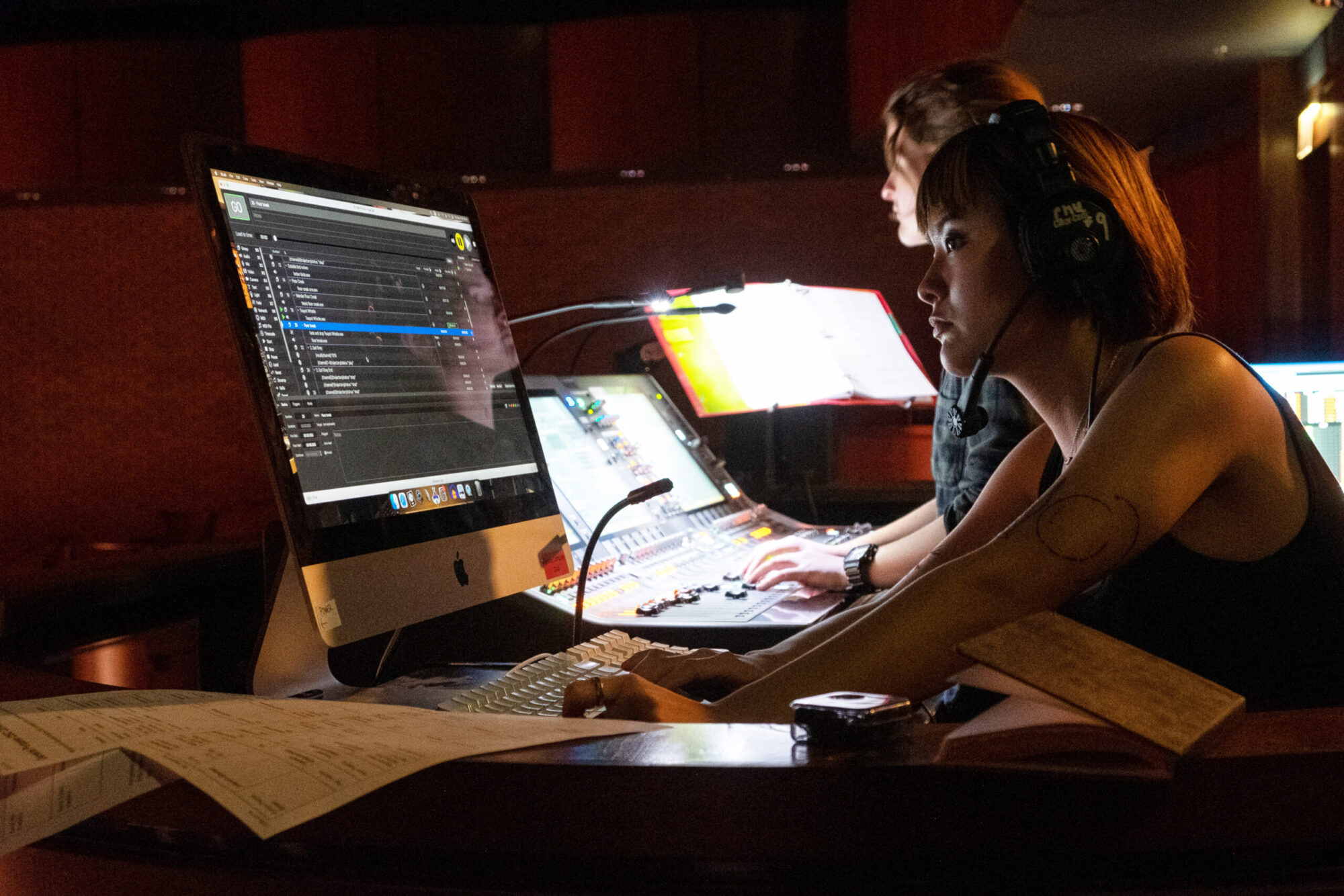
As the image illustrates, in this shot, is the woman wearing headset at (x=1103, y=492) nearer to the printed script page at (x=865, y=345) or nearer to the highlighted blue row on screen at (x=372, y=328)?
the highlighted blue row on screen at (x=372, y=328)

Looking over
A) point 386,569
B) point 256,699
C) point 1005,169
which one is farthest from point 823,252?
point 256,699

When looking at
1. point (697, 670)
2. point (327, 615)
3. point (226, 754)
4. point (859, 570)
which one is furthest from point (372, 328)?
point (859, 570)

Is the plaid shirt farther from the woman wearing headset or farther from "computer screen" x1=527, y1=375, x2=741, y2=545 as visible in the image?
the woman wearing headset

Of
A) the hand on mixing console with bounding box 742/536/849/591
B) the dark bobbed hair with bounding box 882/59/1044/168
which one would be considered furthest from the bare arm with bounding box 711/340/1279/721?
the dark bobbed hair with bounding box 882/59/1044/168

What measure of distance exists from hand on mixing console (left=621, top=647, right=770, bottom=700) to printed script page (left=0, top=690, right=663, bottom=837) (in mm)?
251

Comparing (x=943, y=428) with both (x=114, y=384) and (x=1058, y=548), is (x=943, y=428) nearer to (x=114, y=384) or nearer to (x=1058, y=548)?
(x=1058, y=548)

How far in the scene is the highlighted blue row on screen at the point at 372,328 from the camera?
89 cm

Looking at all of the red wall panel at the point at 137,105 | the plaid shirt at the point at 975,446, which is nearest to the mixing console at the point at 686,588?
the plaid shirt at the point at 975,446

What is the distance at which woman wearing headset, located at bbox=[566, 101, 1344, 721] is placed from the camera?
28.5 inches

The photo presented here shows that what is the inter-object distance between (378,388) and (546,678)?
0.32 meters

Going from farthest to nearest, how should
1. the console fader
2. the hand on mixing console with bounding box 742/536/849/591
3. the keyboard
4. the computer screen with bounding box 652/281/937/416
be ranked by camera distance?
the computer screen with bounding box 652/281/937/416 → the hand on mixing console with bounding box 742/536/849/591 → the console fader → the keyboard

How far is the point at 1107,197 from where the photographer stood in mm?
940

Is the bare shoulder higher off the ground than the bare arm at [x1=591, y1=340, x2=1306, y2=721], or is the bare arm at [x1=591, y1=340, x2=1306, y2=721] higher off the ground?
the bare shoulder

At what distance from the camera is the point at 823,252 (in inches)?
138
